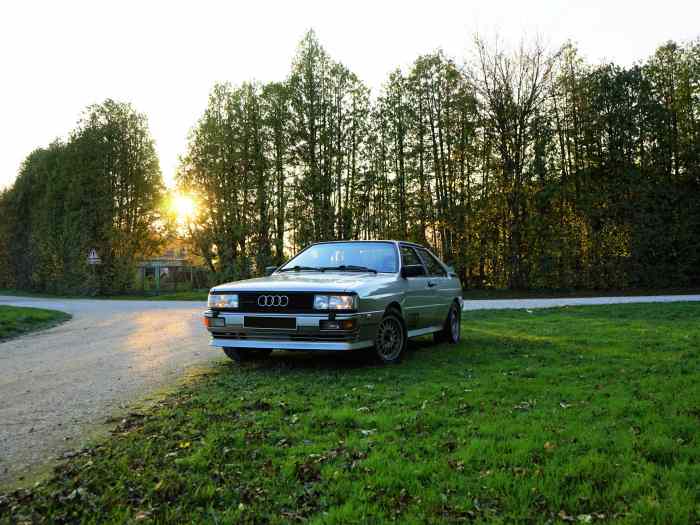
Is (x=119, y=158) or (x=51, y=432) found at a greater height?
(x=119, y=158)

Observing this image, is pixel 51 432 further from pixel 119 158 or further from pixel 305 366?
pixel 119 158

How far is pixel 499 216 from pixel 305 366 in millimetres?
21478

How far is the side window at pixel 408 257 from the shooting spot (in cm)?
895

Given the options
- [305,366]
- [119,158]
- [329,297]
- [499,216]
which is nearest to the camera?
[329,297]

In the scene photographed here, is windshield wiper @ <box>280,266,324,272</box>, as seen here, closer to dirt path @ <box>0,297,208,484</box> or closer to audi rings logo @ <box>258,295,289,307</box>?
audi rings logo @ <box>258,295,289,307</box>

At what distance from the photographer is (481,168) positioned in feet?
93.6

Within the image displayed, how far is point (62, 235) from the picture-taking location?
3841cm

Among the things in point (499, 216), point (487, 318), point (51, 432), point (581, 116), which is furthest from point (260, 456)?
point (581, 116)

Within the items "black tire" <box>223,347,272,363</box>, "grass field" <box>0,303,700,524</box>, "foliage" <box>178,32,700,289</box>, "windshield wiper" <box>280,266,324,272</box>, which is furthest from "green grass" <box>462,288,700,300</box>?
"grass field" <box>0,303,700,524</box>

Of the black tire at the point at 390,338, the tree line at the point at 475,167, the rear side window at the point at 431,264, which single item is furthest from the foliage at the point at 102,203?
the black tire at the point at 390,338

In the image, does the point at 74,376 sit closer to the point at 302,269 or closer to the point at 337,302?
the point at 302,269

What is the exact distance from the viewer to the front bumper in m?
7.09

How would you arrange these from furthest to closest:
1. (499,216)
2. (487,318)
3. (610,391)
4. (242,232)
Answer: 1. (242,232)
2. (499,216)
3. (487,318)
4. (610,391)

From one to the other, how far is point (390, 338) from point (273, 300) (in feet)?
5.47
